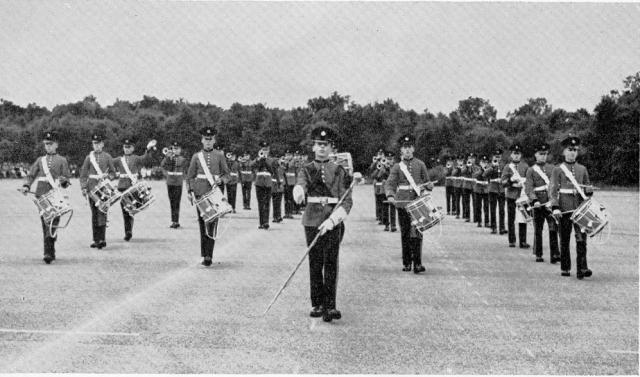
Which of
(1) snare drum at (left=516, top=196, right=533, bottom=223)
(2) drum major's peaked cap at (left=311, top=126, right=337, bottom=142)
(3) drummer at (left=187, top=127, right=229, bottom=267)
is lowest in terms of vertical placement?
(1) snare drum at (left=516, top=196, right=533, bottom=223)

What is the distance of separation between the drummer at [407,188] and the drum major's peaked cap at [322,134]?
12.2ft

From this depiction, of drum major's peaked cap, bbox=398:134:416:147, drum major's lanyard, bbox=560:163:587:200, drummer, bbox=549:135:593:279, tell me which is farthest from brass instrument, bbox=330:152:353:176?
drum major's lanyard, bbox=560:163:587:200

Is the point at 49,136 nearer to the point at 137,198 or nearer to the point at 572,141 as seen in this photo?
the point at 137,198

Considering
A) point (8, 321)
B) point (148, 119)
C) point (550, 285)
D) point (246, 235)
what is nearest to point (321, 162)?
point (8, 321)

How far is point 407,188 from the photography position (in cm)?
1252

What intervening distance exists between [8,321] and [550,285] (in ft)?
23.3

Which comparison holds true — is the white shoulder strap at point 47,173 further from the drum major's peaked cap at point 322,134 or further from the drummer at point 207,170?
the drum major's peaked cap at point 322,134

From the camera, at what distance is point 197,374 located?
6.09 metres

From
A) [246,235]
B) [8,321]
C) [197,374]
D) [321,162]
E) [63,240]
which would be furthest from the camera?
[246,235]

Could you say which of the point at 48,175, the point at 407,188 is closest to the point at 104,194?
the point at 48,175

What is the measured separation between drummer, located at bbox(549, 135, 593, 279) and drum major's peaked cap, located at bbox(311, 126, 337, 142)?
4.73 meters

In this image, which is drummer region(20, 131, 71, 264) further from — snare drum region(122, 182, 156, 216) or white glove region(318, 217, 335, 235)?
white glove region(318, 217, 335, 235)

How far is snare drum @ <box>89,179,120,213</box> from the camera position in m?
14.5

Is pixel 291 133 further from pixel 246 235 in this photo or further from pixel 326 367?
pixel 326 367
